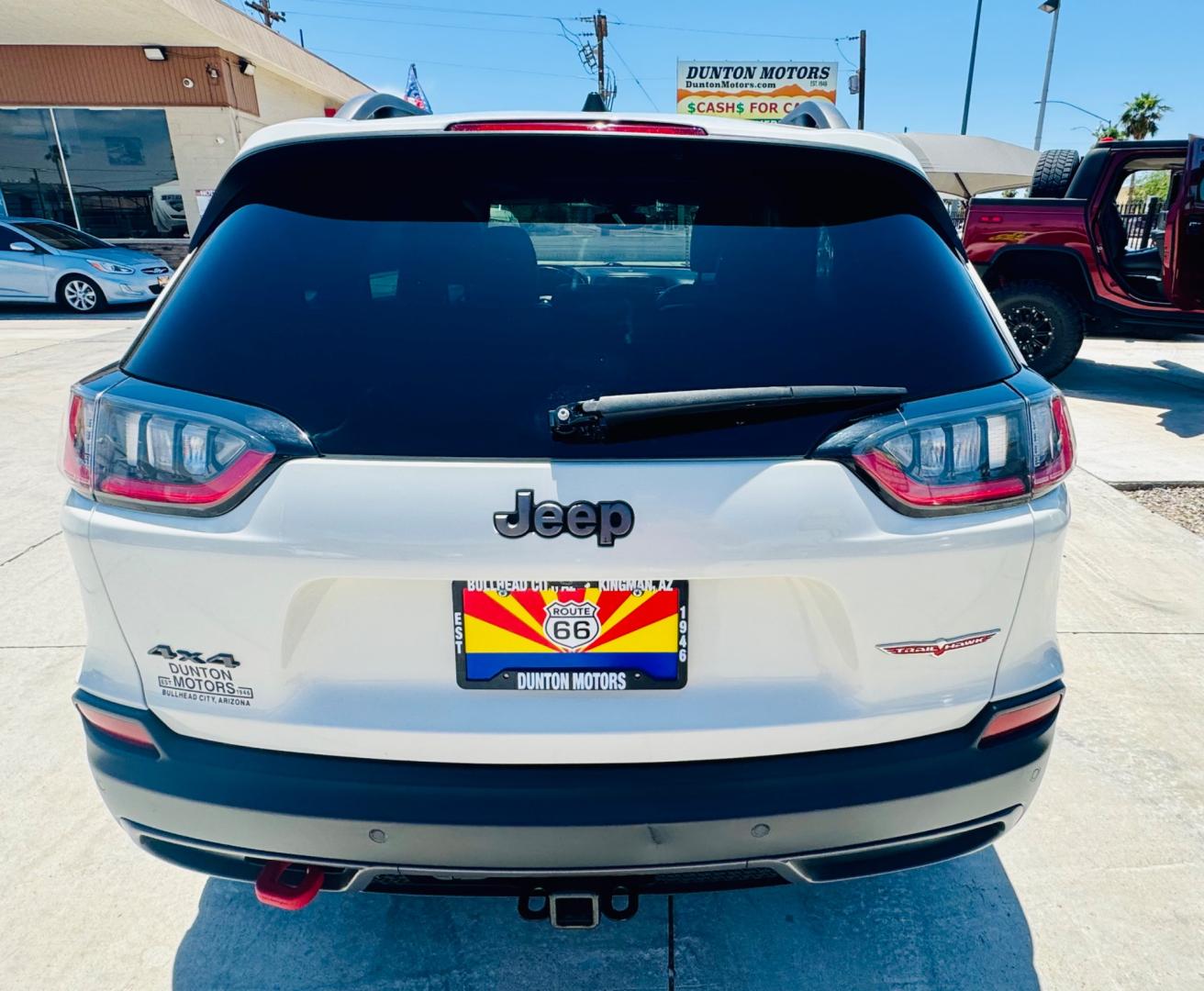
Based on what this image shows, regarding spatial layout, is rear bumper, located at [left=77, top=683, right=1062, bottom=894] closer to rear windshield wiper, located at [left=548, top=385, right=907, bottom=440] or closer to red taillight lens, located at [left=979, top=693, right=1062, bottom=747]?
red taillight lens, located at [left=979, top=693, right=1062, bottom=747]

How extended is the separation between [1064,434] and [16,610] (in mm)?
3938

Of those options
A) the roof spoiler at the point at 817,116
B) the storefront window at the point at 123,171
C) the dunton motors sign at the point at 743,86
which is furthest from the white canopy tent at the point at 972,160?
the roof spoiler at the point at 817,116

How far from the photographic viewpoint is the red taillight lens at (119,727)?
143 centimetres

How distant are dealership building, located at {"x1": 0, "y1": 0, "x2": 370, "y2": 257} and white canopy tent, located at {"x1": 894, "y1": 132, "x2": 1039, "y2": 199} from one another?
53.5 ft

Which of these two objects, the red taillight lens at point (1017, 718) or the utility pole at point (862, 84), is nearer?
the red taillight lens at point (1017, 718)

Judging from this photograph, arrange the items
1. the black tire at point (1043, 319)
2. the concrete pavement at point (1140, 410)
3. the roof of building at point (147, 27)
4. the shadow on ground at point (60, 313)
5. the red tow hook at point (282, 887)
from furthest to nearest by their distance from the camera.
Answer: the roof of building at point (147, 27) < the shadow on ground at point (60, 313) < the black tire at point (1043, 319) < the concrete pavement at point (1140, 410) < the red tow hook at point (282, 887)

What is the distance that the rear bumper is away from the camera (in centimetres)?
135

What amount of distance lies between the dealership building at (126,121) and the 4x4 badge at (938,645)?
1778 centimetres

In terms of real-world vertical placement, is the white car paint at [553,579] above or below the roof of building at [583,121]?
below

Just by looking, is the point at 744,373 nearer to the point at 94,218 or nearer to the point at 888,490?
the point at 888,490

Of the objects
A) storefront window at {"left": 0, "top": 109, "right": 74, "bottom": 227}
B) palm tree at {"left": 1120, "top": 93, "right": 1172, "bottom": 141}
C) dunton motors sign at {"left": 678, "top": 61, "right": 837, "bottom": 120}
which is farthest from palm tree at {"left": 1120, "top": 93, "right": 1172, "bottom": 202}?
storefront window at {"left": 0, "top": 109, "right": 74, "bottom": 227}

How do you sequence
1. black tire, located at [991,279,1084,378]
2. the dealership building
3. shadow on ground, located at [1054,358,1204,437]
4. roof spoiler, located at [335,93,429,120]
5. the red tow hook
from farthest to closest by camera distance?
the dealership building → black tire, located at [991,279,1084,378] → shadow on ground, located at [1054,358,1204,437] → roof spoiler, located at [335,93,429,120] → the red tow hook

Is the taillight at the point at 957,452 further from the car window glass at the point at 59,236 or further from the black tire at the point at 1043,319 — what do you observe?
the car window glass at the point at 59,236

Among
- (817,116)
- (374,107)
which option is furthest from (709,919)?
(374,107)
